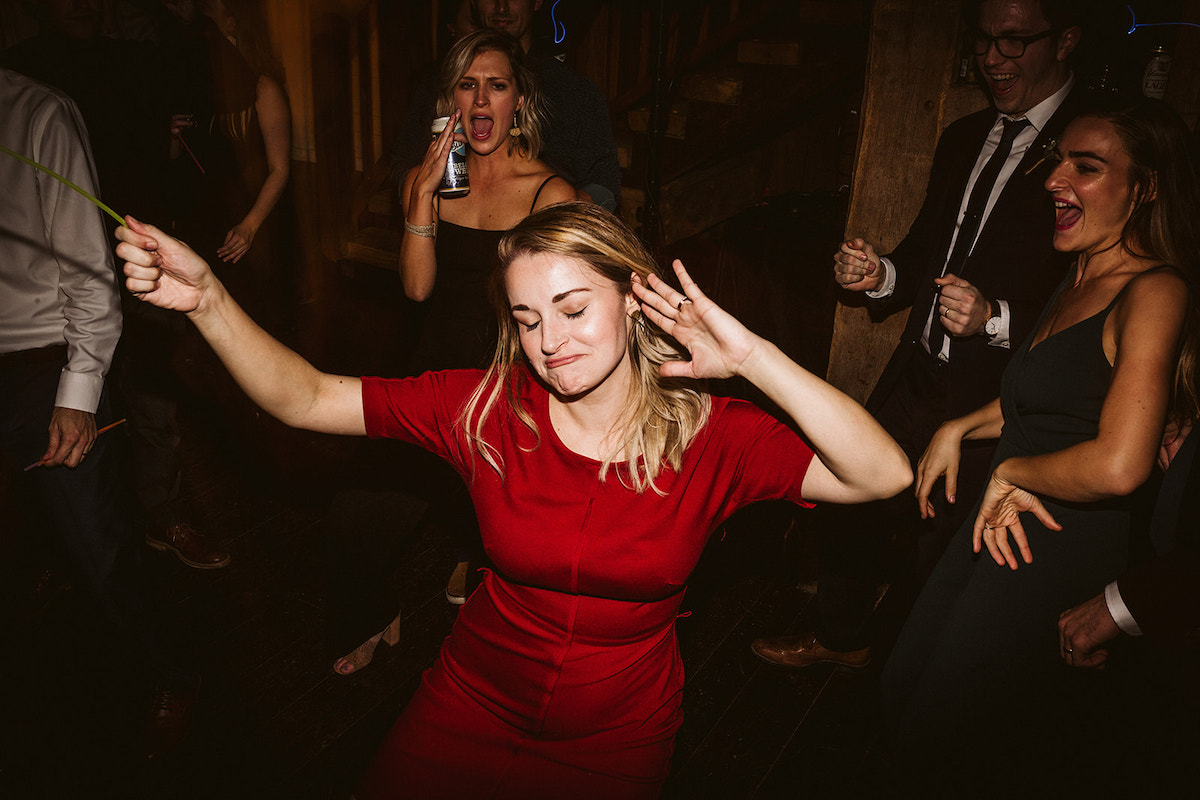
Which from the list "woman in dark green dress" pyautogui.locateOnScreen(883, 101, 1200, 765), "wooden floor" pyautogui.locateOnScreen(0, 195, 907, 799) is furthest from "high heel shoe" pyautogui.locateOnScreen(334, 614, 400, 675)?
"woman in dark green dress" pyautogui.locateOnScreen(883, 101, 1200, 765)

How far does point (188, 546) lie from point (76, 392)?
53.5 inches

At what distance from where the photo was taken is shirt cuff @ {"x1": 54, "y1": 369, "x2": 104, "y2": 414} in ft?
6.64

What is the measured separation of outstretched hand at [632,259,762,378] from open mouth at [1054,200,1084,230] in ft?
3.90

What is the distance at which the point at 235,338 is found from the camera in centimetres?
142

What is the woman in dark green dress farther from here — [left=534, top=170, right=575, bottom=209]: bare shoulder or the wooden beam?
[left=534, top=170, right=575, bottom=209]: bare shoulder

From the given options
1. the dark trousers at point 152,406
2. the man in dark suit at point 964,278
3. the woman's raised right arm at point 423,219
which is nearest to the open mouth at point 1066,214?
the man in dark suit at point 964,278

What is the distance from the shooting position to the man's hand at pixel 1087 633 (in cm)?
166

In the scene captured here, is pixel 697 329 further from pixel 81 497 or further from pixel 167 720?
pixel 167 720

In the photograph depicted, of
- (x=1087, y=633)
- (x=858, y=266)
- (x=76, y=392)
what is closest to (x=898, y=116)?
(x=858, y=266)

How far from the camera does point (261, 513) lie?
3.58 meters

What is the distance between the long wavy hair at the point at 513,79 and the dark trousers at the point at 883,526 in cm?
157

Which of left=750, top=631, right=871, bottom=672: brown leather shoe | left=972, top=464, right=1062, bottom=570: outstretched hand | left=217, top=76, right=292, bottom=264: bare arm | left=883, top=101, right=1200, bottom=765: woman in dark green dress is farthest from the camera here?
left=217, top=76, right=292, bottom=264: bare arm

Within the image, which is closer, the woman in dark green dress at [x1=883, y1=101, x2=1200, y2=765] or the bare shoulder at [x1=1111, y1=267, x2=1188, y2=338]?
the bare shoulder at [x1=1111, y1=267, x2=1188, y2=338]

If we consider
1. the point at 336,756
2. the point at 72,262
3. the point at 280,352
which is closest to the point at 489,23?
the point at 72,262
